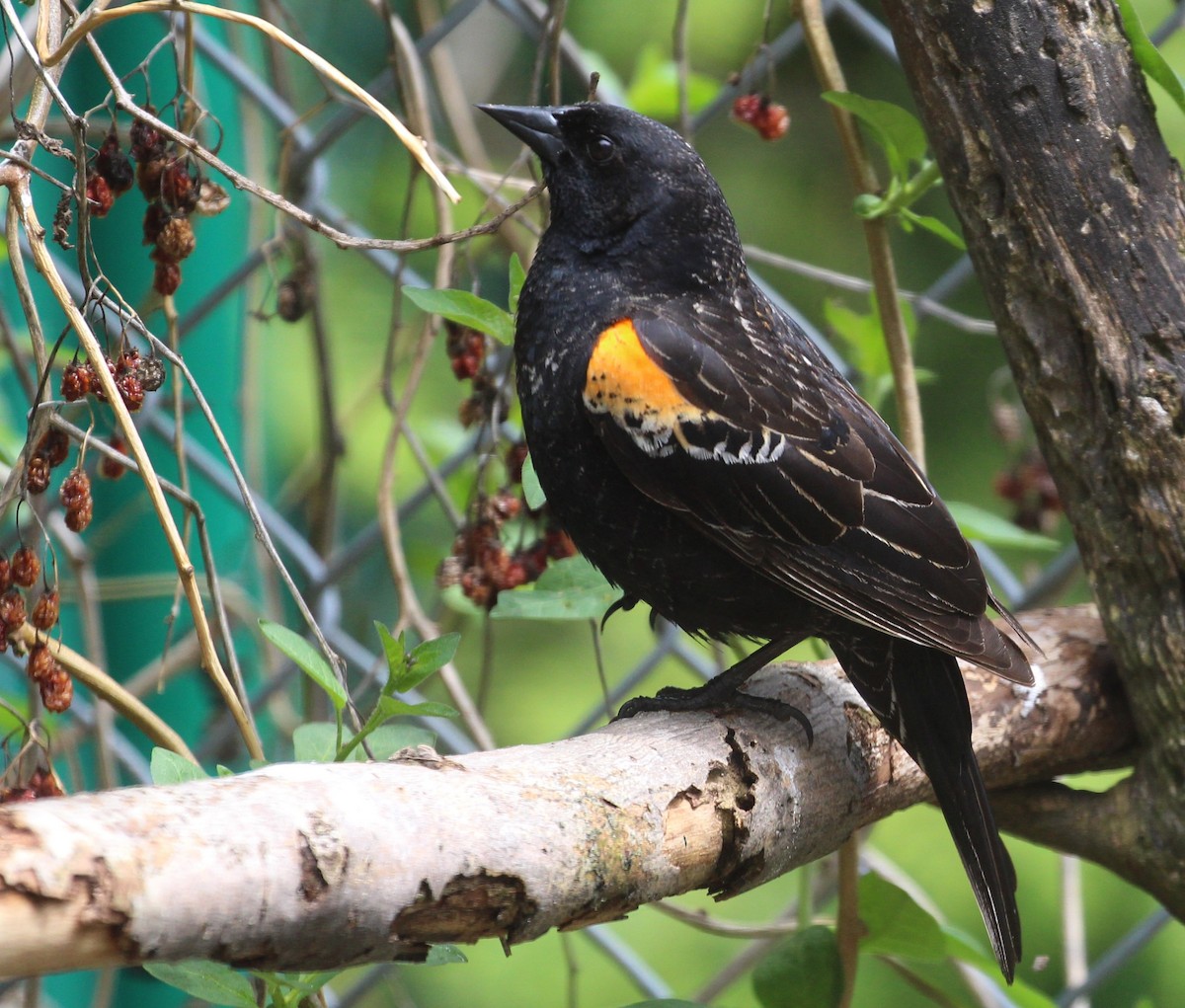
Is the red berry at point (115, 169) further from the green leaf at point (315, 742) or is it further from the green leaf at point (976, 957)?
the green leaf at point (976, 957)

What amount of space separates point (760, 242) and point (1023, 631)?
333 centimetres

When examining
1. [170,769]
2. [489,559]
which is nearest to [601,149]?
[489,559]

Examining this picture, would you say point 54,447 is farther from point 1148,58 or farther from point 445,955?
point 1148,58

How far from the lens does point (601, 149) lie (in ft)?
6.14

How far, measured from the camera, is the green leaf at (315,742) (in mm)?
1344

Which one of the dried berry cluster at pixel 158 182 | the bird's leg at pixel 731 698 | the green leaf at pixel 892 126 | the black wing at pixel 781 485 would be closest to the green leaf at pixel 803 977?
the bird's leg at pixel 731 698

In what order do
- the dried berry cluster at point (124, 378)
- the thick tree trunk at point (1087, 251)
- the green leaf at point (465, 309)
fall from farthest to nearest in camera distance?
the thick tree trunk at point (1087, 251)
the green leaf at point (465, 309)
the dried berry cluster at point (124, 378)

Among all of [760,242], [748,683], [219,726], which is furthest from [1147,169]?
[760,242]

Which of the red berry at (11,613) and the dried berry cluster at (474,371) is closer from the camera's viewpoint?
the red berry at (11,613)

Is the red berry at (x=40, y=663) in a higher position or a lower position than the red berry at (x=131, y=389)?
lower

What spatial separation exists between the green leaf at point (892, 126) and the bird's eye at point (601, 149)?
327 millimetres

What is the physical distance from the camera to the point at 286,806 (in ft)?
3.05

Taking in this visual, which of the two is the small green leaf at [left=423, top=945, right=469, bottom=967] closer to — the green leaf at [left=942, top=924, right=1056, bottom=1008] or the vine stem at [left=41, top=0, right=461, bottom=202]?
the vine stem at [left=41, top=0, right=461, bottom=202]

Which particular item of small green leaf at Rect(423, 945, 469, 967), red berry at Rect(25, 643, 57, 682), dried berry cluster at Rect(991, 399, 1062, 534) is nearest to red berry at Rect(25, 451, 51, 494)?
red berry at Rect(25, 643, 57, 682)
